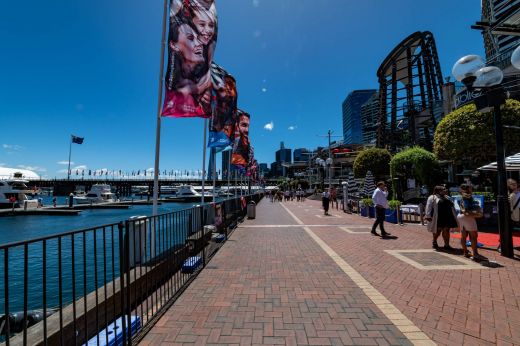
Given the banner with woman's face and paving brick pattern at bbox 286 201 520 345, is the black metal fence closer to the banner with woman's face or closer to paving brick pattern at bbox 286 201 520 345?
the banner with woman's face

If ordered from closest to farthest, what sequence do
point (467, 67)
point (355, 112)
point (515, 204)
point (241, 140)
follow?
1. point (467, 67)
2. point (515, 204)
3. point (241, 140)
4. point (355, 112)

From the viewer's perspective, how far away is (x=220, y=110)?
1205cm

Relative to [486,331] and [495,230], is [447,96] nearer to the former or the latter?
[495,230]

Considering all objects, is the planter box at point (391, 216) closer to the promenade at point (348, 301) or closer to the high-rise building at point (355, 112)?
the promenade at point (348, 301)

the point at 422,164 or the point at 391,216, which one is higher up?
the point at 422,164

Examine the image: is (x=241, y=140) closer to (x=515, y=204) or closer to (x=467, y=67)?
(x=467, y=67)

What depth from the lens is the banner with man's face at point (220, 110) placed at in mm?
11836

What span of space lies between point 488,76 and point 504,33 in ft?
2.81

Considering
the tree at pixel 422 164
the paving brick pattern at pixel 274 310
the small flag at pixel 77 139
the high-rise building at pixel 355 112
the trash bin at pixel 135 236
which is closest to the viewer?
the paving brick pattern at pixel 274 310

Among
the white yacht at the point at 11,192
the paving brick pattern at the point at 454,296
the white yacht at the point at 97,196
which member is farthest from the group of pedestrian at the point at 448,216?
the white yacht at the point at 97,196

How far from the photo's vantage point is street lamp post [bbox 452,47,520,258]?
6.18 m

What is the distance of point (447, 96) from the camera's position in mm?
35281

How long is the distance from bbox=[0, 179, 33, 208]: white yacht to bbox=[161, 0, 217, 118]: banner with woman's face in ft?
150

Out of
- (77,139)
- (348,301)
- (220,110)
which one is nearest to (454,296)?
(348,301)
